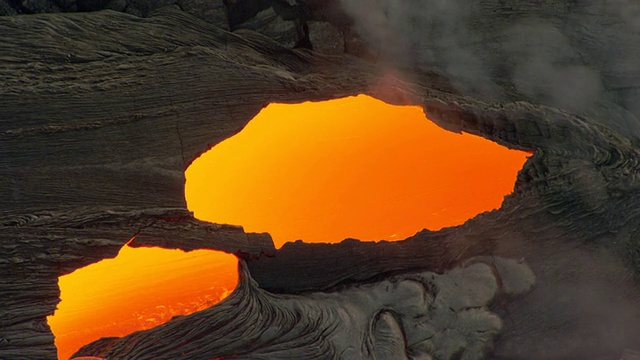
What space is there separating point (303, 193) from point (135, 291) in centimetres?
83

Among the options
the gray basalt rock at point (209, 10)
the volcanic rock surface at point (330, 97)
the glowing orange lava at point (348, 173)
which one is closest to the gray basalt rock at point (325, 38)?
the volcanic rock surface at point (330, 97)

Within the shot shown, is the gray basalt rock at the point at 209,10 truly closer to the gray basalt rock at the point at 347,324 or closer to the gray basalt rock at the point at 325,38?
the gray basalt rock at the point at 325,38

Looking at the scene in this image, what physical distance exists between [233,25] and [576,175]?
163cm

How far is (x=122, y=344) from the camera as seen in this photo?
10.4 ft

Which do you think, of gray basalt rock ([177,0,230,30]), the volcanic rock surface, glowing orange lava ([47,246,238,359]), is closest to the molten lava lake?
glowing orange lava ([47,246,238,359])

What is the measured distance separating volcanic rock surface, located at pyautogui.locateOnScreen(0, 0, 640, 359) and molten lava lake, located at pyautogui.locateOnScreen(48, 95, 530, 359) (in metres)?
0.12

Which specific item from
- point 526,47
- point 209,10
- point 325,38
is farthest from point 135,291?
point 526,47

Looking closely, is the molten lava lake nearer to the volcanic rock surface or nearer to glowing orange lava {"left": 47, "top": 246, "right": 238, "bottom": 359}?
glowing orange lava {"left": 47, "top": 246, "right": 238, "bottom": 359}

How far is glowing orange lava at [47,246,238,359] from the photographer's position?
3307 millimetres

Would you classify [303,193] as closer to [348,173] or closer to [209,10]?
[348,173]

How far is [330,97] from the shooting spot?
11.3ft

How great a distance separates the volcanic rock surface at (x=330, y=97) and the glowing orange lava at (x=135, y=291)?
0.55 ft

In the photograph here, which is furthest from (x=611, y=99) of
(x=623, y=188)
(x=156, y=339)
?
(x=156, y=339)

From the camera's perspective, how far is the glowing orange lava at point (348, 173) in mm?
3494
